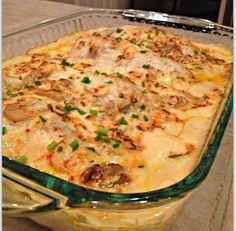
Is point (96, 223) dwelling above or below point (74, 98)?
below

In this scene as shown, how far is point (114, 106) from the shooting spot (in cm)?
124

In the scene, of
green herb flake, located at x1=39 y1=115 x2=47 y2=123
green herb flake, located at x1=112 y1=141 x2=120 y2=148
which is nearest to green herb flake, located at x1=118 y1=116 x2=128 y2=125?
green herb flake, located at x1=112 y1=141 x2=120 y2=148

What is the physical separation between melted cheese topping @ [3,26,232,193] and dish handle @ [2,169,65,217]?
6.8 inches

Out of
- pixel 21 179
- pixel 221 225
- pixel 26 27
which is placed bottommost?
pixel 221 225

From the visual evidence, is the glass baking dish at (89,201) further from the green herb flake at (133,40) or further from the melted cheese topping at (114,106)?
the green herb flake at (133,40)

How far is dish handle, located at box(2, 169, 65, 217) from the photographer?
76 cm

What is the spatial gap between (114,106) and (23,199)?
1.67 feet

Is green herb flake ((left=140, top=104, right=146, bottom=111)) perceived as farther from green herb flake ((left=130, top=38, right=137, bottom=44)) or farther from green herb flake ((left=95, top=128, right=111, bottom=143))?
green herb flake ((left=130, top=38, right=137, bottom=44))

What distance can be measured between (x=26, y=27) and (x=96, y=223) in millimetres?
1030

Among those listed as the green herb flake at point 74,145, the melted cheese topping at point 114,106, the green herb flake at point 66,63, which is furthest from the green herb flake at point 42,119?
the green herb flake at point 66,63

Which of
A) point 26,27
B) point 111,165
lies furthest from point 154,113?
point 26,27

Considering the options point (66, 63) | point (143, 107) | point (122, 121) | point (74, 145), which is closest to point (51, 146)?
point (74, 145)

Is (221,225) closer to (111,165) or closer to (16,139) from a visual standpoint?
(111,165)

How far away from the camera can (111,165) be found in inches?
38.7
